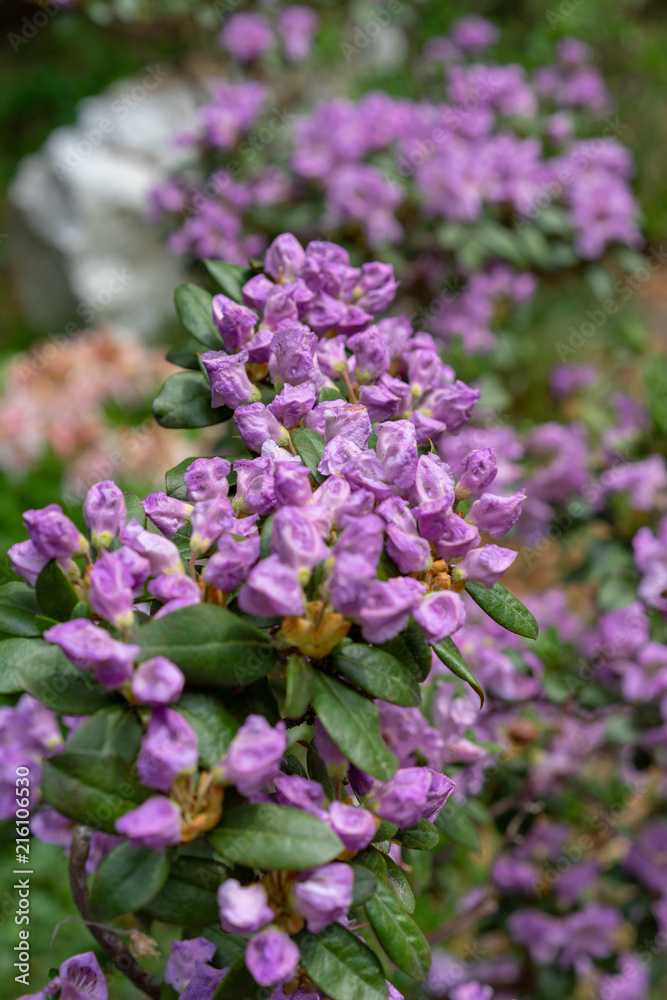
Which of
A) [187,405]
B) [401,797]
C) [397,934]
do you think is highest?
[187,405]

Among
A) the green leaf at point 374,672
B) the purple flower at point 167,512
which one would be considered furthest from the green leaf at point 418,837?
the purple flower at point 167,512

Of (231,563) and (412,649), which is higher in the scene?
(231,563)

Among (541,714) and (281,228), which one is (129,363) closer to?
(281,228)

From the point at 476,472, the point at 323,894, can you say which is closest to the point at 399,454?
the point at 476,472

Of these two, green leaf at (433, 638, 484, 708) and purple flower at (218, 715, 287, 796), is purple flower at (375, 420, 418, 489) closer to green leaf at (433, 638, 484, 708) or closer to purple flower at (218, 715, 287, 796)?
green leaf at (433, 638, 484, 708)

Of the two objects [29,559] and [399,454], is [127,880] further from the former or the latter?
[399,454]

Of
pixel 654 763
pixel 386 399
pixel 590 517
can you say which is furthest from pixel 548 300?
pixel 386 399

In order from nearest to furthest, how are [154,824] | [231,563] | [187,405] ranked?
[154,824]
[231,563]
[187,405]
